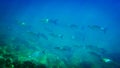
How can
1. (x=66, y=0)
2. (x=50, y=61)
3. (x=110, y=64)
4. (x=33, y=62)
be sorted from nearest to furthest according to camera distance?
(x=33, y=62) < (x=50, y=61) < (x=110, y=64) < (x=66, y=0)

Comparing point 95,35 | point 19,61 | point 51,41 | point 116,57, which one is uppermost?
point 95,35

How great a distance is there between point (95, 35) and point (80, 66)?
714 inches

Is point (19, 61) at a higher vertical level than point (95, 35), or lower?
lower

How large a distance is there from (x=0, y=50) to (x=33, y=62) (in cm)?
178

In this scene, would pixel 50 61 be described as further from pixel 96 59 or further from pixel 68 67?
pixel 96 59

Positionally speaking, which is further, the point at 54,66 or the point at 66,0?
the point at 66,0

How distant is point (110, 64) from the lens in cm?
1369

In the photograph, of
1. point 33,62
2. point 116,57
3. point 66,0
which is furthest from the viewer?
point 66,0

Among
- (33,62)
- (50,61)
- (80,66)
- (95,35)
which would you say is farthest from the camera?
(95,35)

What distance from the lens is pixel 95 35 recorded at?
29.4 metres

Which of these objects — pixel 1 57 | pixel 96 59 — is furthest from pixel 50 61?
pixel 96 59

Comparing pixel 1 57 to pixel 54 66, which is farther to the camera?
pixel 54 66

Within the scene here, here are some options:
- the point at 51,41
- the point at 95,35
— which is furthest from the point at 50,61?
the point at 95,35

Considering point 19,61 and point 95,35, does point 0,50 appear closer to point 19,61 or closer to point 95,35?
point 19,61
